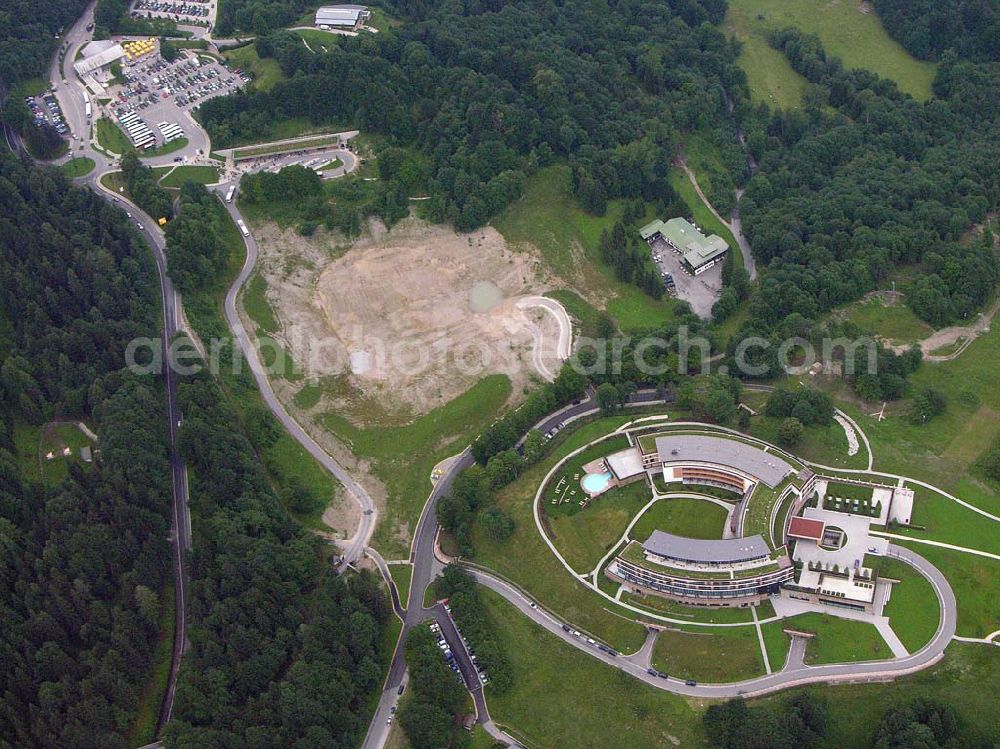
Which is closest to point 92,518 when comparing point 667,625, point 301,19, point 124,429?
point 124,429

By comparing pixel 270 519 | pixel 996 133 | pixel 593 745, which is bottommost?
pixel 593 745

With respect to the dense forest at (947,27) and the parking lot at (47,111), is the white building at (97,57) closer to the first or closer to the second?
the parking lot at (47,111)

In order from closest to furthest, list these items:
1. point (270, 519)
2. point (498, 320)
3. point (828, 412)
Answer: point (270, 519), point (828, 412), point (498, 320)

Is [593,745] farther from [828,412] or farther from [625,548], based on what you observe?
[828,412]

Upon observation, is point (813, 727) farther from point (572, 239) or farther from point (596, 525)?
point (572, 239)

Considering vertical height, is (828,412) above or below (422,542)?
above

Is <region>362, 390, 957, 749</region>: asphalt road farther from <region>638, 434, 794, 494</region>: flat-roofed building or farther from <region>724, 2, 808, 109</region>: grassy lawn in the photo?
<region>724, 2, 808, 109</region>: grassy lawn

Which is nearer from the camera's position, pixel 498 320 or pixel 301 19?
pixel 498 320

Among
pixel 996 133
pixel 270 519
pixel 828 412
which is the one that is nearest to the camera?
pixel 270 519

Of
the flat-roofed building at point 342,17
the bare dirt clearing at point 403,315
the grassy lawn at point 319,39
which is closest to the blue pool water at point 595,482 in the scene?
the bare dirt clearing at point 403,315
